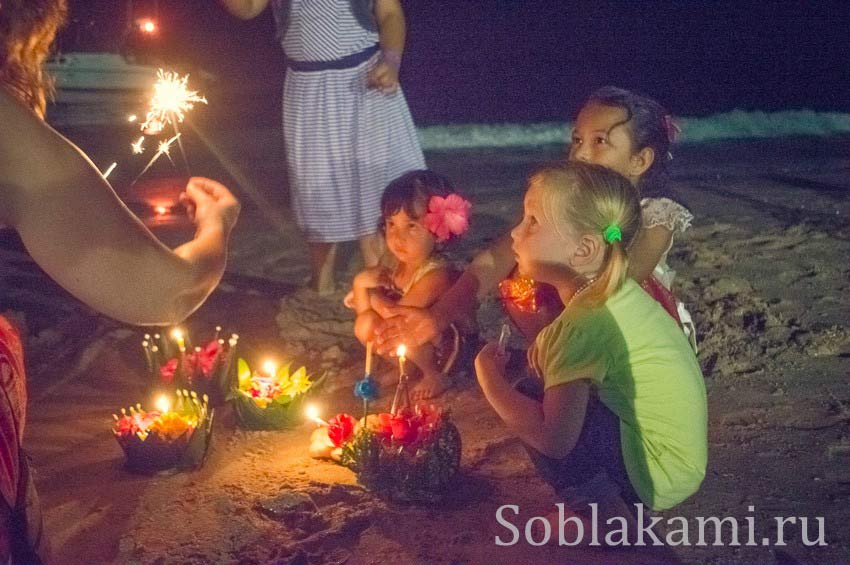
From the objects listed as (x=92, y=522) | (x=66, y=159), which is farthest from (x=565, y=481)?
(x=66, y=159)

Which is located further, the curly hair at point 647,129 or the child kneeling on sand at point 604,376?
the curly hair at point 647,129

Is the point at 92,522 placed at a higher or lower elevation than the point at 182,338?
lower

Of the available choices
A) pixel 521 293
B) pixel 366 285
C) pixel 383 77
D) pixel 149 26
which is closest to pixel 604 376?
pixel 521 293

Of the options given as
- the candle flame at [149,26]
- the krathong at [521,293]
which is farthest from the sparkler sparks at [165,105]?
the candle flame at [149,26]

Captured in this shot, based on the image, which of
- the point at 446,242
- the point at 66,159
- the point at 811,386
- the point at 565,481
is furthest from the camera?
the point at 446,242

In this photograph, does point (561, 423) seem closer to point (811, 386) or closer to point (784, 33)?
point (811, 386)

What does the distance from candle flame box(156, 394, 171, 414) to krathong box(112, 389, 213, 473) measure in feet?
0.18

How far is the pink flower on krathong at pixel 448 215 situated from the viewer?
411 centimetres

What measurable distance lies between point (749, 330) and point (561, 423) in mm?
2420

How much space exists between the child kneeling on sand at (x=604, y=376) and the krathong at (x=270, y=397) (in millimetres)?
1234

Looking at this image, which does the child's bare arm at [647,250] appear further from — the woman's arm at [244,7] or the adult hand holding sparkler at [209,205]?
the woman's arm at [244,7]

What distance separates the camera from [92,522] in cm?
321

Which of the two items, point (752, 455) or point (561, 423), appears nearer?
point (561, 423)

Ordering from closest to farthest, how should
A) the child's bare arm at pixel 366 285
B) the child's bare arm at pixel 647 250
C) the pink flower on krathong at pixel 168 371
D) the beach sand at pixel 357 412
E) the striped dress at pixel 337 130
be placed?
the beach sand at pixel 357 412, the child's bare arm at pixel 647 250, the pink flower on krathong at pixel 168 371, the child's bare arm at pixel 366 285, the striped dress at pixel 337 130
